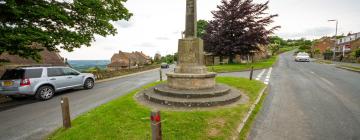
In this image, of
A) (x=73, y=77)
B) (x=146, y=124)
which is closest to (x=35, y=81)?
(x=73, y=77)

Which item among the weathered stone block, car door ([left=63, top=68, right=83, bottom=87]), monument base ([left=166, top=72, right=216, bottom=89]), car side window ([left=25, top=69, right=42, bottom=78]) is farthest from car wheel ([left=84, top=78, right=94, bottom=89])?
the weathered stone block

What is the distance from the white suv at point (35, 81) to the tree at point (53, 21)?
0.75 metres

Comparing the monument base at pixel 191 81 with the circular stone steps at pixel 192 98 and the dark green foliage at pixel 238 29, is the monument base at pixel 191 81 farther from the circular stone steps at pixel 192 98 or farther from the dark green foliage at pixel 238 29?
the dark green foliage at pixel 238 29

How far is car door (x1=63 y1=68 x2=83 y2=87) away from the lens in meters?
9.27

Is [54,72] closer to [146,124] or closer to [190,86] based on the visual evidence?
[190,86]

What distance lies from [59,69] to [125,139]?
7643 mm

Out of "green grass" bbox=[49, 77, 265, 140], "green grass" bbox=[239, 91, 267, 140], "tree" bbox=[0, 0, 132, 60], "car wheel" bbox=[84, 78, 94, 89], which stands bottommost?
"green grass" bbox=[239, 91, 267, 140]

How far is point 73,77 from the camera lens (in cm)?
952

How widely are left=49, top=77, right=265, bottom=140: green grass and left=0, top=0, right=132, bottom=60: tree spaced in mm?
4557

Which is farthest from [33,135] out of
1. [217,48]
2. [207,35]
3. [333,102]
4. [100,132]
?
[207,35]

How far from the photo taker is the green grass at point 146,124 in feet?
12.2

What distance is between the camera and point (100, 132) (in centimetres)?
389

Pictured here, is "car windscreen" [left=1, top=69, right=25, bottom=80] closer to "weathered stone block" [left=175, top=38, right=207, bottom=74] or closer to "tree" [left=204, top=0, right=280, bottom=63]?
"weathered stone block" [left=175, top=38, right=207, bottom=74]

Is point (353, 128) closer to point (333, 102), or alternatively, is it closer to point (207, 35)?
point (333, 102)
